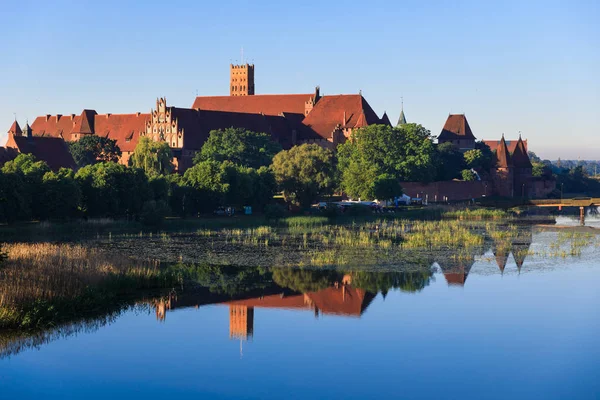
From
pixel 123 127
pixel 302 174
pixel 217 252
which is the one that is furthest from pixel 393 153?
pixel 217 252

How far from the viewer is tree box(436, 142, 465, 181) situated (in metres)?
95.5

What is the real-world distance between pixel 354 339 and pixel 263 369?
12.6 ft

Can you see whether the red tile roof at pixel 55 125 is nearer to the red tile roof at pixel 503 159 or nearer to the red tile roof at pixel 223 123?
the red tile roof at pixel 223 123

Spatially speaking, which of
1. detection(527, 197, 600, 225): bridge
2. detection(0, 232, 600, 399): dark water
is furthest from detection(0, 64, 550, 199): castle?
detection(0, 232, 600, 399): dark water

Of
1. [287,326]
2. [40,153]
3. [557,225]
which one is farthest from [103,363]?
[40,153]

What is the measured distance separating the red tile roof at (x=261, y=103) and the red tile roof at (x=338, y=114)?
653cm

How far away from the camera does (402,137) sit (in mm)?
88938

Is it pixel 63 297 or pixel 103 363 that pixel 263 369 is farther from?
pixel 63 297

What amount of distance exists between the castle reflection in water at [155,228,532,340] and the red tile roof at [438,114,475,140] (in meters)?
82.8

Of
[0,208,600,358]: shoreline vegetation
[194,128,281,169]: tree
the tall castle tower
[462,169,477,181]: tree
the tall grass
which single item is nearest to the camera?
[0,208,600,358]: shoreline vegetation

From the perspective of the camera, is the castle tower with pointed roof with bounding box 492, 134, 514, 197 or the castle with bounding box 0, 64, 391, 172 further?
the castle with bounding box 0, 64, 391, 172

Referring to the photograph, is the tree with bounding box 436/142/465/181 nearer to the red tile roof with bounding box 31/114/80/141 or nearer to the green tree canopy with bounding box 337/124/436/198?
the green tree canopy with bounding box 337/124/436/198

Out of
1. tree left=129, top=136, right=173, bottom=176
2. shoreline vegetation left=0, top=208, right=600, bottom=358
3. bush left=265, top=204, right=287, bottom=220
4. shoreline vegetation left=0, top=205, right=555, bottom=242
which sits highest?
tree left=129, top=136, right=173, bottom=176

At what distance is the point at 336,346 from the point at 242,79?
394 feet
